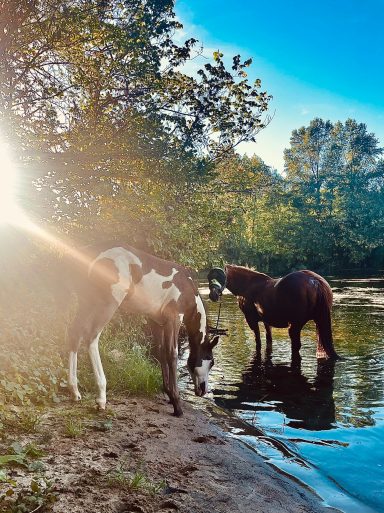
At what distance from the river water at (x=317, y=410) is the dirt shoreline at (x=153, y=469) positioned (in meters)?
0.43

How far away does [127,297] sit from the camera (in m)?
5.74

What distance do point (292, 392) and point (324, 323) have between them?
309 cm

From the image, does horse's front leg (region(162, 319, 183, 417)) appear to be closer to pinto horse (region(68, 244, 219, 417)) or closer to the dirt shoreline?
pinto horse (region(68, 244, 219, 417))

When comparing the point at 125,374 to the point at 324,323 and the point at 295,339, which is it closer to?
the point at 295,339

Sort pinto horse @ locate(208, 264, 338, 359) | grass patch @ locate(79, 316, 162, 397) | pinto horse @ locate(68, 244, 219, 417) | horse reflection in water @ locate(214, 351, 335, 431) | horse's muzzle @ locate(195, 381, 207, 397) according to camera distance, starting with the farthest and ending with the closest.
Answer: pinto horse @ locate(208, 264, 338, 359)
horse's muzzle @ locate(195, 381, 207, 397)
horse reflection in water @ locate(214, 351, 335, 431)
grass patch @ locate(79, 316, 162, 397)
pinto horse @ locate(68, 244, 219, 417)

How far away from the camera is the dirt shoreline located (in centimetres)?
310

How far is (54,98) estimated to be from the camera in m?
11.3

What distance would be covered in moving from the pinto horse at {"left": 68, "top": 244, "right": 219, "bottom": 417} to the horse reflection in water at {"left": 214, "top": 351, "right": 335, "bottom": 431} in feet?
5.09

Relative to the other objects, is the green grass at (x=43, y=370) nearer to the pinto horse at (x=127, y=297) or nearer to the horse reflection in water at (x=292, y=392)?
the pinto horse at (x=127, y=297)

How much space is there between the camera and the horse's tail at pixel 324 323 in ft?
33.3

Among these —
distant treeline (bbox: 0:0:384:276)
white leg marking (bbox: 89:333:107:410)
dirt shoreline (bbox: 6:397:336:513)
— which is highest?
distant treeline (bbox: 0:0:384:276)

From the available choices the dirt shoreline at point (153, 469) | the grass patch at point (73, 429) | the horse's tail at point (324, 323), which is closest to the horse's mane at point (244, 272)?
the horse's tail at point (324, 323)

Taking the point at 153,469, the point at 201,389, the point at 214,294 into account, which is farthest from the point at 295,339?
the point at 153,469

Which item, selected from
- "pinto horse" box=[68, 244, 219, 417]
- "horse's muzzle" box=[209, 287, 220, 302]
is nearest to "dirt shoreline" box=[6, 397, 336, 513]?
"pinto horse" box=[68, 244, 219, 417]
